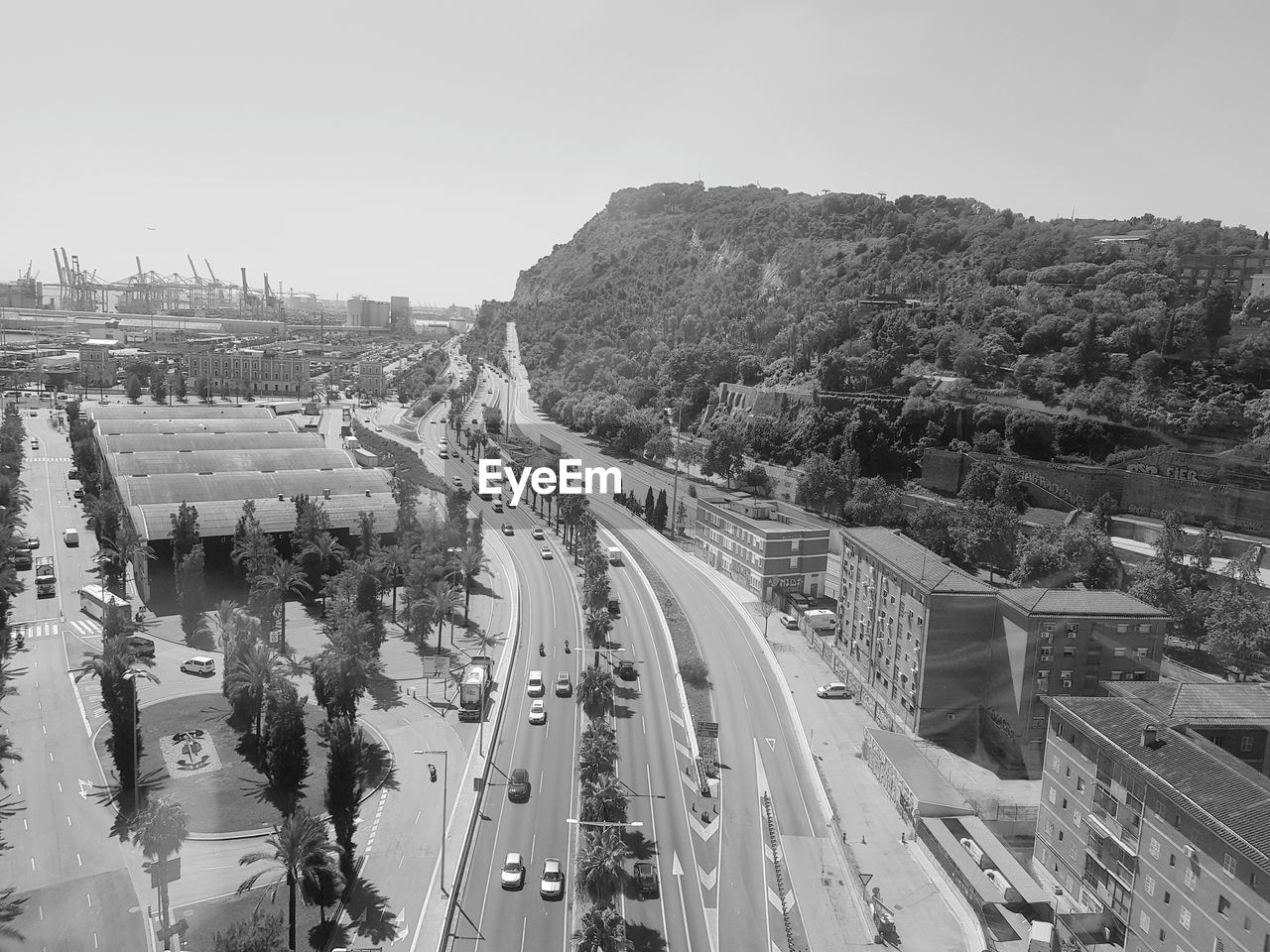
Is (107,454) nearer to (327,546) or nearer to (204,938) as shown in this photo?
(327,546)

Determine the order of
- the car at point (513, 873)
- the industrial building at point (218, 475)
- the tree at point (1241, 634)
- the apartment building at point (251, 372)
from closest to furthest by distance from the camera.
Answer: the car at point (513, 873) → the tree at point (1241, 634) → the industrial building at point (218, 475) → the apartment building at point (251, 372)

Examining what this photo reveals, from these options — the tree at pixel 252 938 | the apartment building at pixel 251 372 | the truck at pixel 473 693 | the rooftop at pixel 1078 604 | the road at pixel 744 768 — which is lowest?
the road at pixel 744 768

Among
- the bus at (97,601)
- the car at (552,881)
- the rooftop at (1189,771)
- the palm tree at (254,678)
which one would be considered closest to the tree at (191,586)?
the bus at (97,601)

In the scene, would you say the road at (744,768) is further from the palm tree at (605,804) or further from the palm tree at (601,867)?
the palm tree at (605,804)

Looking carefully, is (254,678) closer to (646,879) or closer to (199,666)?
(199,666)

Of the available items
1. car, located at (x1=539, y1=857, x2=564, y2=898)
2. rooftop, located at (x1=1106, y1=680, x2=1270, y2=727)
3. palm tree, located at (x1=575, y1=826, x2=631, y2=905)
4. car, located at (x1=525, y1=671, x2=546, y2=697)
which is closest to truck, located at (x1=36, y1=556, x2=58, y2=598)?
car, located at (x1=525, y1=671, x2=546, y2=697)

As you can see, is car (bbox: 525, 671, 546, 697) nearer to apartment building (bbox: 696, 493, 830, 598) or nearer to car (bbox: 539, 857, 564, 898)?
car (bbox: 539, 857, 564, 898)
